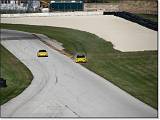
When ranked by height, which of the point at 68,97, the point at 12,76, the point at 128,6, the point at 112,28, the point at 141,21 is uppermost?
the point at 128,6

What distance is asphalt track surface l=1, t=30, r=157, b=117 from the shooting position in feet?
125

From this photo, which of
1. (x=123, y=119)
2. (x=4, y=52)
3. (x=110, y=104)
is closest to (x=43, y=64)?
(x=4, y=52)

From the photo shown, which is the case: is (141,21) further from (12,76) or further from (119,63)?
(12,76)

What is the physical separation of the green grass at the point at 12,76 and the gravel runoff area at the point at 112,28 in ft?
63.8

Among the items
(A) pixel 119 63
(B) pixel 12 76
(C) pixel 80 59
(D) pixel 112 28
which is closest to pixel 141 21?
(D) pixel 112 28

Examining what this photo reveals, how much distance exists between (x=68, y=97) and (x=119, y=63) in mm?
18202

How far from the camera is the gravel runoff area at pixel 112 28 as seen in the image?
244ft

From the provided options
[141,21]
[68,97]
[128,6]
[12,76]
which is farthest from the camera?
[128,6]

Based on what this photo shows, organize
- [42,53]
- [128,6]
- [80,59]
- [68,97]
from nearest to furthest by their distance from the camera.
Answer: [68,97] → [80,59] → [42,53] → [128,6]

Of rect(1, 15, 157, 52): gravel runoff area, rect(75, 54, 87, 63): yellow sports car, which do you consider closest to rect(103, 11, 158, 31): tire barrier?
rect(1, 15, 157, 52): gravel runoff area

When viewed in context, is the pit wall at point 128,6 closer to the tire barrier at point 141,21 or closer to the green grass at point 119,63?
the tire barrier at point 141,21

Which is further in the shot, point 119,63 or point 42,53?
point 42,53

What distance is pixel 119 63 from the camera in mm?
59375

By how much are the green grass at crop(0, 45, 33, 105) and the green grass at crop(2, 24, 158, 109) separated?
915 cm
